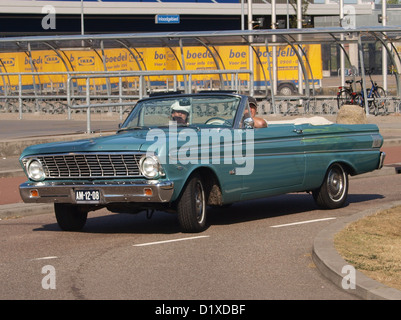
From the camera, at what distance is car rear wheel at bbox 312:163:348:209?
12.4 meters

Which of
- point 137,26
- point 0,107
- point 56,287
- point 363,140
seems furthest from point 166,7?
point 56,287

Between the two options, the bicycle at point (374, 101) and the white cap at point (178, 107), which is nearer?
the white cap at point (178, 107)

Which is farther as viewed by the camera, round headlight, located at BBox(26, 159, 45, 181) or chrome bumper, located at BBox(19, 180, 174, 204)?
round headlight, located at BBox(26, 159, 45, 181)

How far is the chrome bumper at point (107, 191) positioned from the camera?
9.86 meters

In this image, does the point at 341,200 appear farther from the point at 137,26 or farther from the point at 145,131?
the point at 137,26

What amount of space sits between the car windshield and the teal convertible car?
1 cm

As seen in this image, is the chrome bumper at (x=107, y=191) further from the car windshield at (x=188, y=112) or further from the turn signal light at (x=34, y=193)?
the car windshield at (x=188, y=112)

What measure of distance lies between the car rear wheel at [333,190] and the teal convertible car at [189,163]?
0.05 ft

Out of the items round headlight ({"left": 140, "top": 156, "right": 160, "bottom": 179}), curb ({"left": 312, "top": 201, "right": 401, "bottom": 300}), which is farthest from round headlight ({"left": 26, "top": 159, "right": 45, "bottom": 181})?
curb ({"left": 312, "top": 201, "right": 401, "bottom": 300})

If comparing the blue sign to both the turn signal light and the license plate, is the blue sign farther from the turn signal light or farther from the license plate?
the license plate

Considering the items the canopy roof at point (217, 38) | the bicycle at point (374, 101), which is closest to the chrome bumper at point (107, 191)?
the canopy roof at point (217, 38)

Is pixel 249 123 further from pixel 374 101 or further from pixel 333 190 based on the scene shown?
pixel 374 101

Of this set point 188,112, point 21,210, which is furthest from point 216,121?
point 21,210


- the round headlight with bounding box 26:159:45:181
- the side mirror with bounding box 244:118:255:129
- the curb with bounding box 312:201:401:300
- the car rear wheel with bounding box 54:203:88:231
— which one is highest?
the side mirror with bounding box 244:118:255:129
